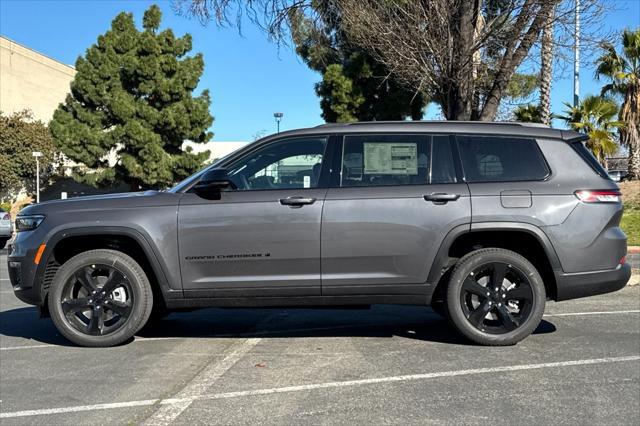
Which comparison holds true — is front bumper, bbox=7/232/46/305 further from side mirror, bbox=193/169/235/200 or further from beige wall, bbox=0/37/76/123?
beige wall, bbox=0/37/76/123

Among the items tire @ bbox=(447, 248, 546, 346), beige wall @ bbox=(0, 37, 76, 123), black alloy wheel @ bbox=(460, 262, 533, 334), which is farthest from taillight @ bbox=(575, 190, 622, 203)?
beige wall @ bbox=(0, 37, 76, 123)

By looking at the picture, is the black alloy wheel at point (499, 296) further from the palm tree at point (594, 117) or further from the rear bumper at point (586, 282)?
the palm tree at point (594, 117)

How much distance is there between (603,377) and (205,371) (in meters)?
2.96

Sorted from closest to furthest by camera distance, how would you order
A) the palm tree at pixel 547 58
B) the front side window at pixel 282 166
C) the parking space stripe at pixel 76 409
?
the parking space stripe at pixel 76 409
the front side window at pixel 282 166
the palm tree at pixel 547 58

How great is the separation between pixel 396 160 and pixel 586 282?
1919 millimetres

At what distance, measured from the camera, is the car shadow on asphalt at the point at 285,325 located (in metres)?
5.89

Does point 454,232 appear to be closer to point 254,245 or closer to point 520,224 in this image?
point 520,224

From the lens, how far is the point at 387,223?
5.07 m

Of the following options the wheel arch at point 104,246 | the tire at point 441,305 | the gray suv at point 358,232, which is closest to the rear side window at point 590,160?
the gray suv at point 358,232

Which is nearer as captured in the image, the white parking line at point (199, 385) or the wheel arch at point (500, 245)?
the white parking line at point (199, 385)

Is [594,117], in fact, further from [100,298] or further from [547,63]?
[100,298]

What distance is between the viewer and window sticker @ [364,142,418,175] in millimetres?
5270

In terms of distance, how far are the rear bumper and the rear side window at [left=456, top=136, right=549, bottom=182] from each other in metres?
0.89

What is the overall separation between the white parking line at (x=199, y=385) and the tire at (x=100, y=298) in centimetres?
89
